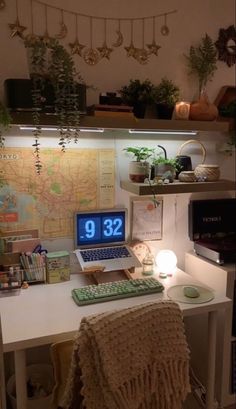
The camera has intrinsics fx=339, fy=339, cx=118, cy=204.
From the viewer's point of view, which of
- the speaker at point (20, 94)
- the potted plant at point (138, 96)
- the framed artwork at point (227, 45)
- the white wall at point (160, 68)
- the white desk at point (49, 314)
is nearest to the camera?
the white desk at point (49, 314)

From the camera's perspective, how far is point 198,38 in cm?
212

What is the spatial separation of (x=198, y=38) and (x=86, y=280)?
64.0 inches

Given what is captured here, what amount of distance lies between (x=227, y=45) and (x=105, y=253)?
5.12 ft

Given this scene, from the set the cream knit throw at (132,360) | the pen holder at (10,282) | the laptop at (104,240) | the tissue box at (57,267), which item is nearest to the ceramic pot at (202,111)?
the laptop at (104,240)

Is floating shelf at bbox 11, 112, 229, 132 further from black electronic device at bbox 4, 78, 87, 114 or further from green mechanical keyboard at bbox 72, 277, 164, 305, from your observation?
green mechanical keyboard at bbox 72, 277, 164, 305

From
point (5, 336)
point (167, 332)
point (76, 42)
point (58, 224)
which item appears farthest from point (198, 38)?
point (5, 336)

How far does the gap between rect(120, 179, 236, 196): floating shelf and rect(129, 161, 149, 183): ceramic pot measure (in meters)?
0.05

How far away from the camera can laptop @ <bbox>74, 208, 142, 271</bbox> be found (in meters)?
1.86

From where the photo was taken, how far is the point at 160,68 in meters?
2.05

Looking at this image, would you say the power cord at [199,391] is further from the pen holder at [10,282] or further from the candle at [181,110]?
the candle at [181,110]

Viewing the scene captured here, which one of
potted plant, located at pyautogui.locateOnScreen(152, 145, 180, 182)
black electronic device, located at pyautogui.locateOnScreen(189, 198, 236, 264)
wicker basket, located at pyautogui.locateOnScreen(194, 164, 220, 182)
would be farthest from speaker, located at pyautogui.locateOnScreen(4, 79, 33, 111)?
black electronic device, located at pyautogui.locateOnScreen(189, 198, 236, 264)

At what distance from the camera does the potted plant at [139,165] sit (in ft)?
6.22

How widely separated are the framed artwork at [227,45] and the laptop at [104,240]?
1.20m

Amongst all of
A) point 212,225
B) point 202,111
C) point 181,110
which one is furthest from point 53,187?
point 212,225
